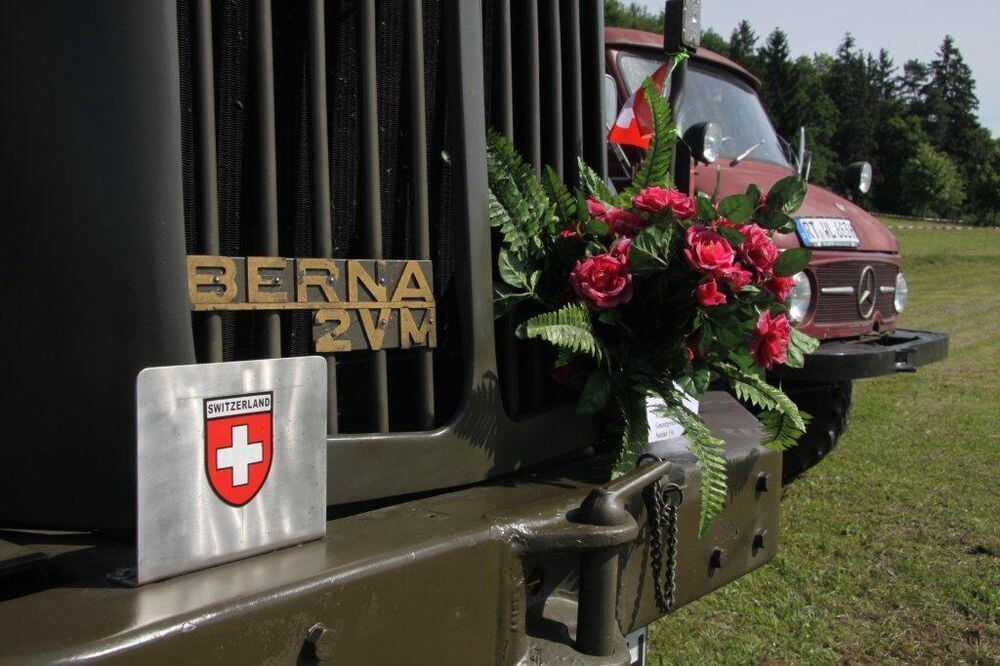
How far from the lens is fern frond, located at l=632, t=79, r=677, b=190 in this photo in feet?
7.48

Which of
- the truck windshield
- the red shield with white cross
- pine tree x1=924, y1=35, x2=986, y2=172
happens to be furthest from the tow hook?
pine tree x1=924, y1=35, x2=986, y2=172

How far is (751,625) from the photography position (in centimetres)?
366

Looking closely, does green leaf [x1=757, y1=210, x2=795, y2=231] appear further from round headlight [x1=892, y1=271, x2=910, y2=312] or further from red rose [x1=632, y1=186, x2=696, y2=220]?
round headlight [x1=892, y1=271, x2=910, y2=312]

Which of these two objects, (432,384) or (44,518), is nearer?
(44,518)

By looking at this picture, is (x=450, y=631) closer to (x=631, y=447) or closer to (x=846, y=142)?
(x=631, y=447)

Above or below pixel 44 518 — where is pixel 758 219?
above

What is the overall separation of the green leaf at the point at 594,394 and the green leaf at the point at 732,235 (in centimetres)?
40

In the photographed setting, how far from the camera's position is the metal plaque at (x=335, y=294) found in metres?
1.51

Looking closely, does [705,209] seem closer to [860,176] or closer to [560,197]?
[560,197]

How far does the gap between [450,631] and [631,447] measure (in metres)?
0.69

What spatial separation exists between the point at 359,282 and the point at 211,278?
0.95 feet

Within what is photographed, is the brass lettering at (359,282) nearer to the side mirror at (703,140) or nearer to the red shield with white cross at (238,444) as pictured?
the red shield with white cross at (238,444)

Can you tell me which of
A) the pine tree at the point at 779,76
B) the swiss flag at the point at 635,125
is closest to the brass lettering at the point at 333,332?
the swiss flag at the point at 635,125

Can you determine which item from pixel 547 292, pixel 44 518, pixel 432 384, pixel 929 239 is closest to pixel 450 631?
pixel 432 384
